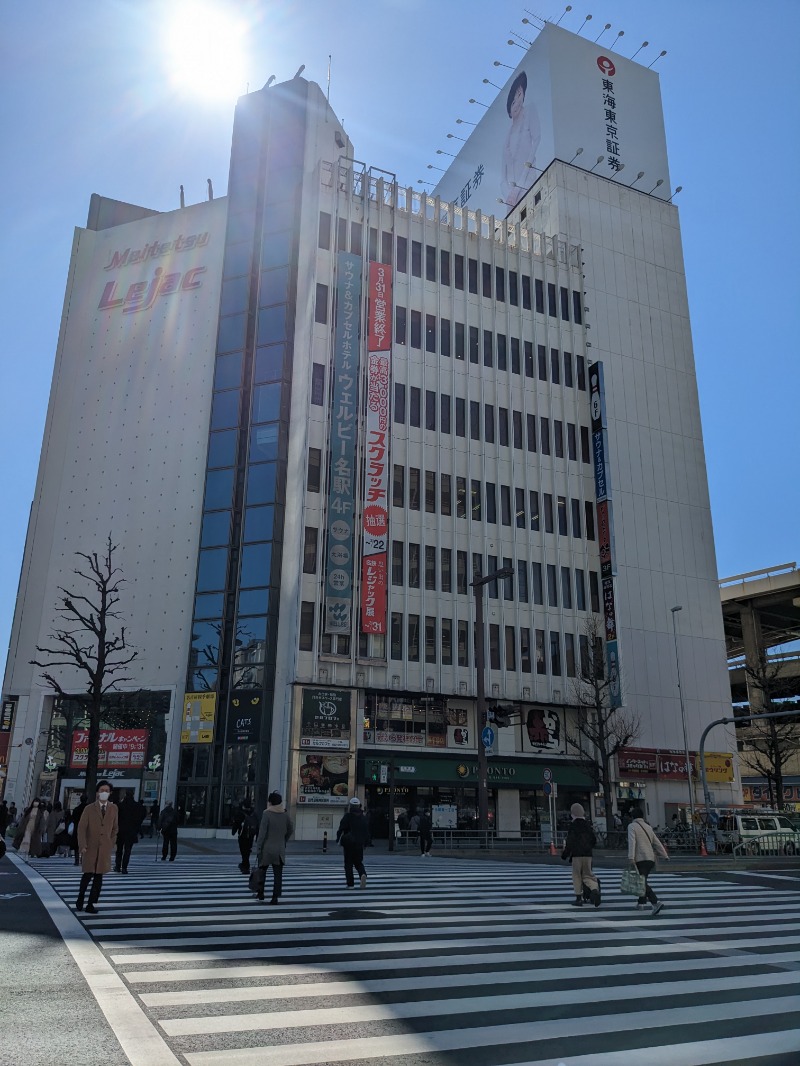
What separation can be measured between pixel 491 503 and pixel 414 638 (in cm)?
862

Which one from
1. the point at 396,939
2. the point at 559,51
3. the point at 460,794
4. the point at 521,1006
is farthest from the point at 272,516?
the point at 559,51

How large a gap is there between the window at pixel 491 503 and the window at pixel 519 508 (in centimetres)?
126

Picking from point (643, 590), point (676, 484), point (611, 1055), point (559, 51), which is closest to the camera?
point (611, 1055)

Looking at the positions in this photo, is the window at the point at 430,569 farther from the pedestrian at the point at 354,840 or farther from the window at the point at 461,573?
the pedestrian at the point at 354,840

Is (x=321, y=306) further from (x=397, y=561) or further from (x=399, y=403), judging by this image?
(x=397, y=561)

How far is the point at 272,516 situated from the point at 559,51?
132 ft

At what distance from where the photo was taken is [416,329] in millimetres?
43500

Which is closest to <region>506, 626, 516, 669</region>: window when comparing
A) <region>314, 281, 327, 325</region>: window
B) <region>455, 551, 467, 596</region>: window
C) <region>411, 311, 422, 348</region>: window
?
<region>455, 551, 467, 596</region>: window

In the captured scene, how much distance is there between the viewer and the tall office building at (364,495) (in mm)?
37750

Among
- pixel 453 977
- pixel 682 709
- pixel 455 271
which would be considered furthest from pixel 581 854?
pixel 455 271

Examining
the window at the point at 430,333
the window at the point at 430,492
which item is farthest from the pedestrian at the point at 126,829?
the window at the point at 430,333

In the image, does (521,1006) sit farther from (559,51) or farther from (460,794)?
(559,51)

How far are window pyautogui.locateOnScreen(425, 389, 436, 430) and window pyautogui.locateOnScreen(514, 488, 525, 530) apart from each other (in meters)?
5.74

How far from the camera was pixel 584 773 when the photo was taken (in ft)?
132
